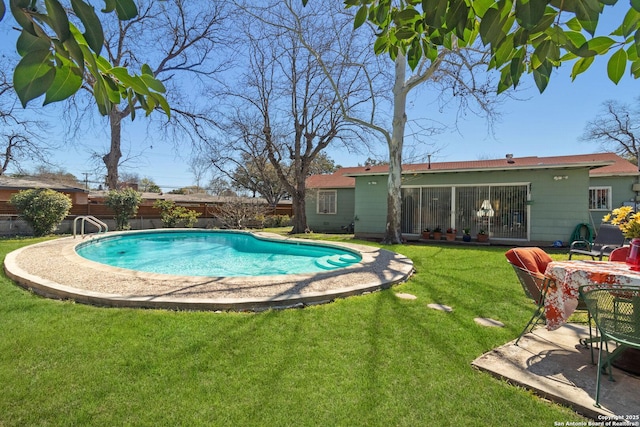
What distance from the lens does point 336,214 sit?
1972 cm

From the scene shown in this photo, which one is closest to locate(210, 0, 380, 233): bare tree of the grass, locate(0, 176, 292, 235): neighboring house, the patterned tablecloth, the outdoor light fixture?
locate(0, 176, 292, 235): neighboring house

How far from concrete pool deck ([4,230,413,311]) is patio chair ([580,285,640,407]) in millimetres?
3270

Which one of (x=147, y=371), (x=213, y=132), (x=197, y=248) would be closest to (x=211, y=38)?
(x=213, y=132)

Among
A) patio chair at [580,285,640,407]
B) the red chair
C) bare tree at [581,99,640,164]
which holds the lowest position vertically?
patio chair at [580,285,640,407]

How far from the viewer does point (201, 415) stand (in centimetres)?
231

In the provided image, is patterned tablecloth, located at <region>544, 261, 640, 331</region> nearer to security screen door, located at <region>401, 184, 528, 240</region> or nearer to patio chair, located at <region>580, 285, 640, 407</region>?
patio chair, located at <region>580, 285, 640, 407</region>

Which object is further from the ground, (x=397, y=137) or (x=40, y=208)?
(x=397, y=137)

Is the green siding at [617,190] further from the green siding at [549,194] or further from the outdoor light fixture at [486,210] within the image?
the outdoor light fixture at [486,210]

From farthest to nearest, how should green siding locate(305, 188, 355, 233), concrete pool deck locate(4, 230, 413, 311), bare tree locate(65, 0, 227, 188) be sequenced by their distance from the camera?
green siding locate(305, 188, 355, 233) → bare tree locate(65, 0, 227, 188) → concrete pool deck locate(4, 230, 413, 311)

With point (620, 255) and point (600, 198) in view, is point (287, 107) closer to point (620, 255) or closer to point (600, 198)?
point (620, 255)

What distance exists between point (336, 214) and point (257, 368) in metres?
16.9

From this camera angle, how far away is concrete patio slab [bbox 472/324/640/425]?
2.46 metres

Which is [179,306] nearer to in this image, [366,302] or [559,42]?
[366,302]

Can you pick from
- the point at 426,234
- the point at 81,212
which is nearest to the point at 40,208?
the point at 81,212
